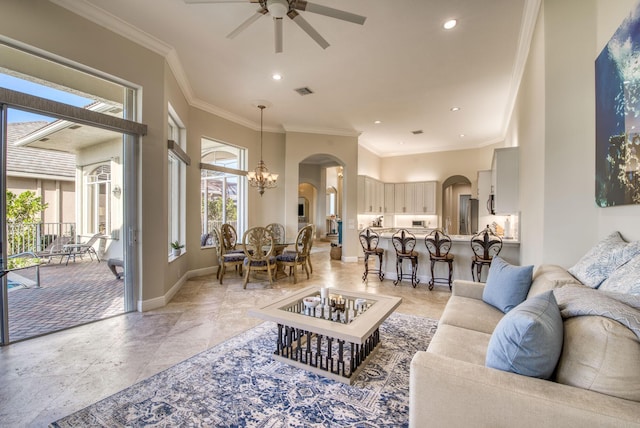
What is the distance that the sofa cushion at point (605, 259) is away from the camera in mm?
1833

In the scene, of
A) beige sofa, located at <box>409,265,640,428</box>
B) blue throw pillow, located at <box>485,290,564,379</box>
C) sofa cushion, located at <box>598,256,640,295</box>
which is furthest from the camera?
sofa cushion, located at <box>598,256,640,295</box>

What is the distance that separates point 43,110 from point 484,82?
240 inches

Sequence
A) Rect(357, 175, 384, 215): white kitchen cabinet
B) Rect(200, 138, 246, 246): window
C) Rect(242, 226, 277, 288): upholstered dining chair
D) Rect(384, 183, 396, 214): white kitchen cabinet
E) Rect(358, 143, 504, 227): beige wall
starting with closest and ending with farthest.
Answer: Rect(242, 226, 277, 288): upholstered dining chair, Rect(200, 138, 246, 246): window, Rect(357, 175, 384, 215): white kitchen cabinet, Rect(358, 143, 504, 227): beige wall, Rect(384, 183, 396, 214): white kitchen cabinet

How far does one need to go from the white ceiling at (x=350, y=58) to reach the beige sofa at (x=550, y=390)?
10.9 ft

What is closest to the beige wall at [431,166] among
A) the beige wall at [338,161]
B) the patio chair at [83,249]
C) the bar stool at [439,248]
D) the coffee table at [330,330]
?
the beige wall at [338,161]

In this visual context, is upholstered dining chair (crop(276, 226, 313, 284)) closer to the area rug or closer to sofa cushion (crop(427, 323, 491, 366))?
the area rug

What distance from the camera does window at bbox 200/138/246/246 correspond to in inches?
246

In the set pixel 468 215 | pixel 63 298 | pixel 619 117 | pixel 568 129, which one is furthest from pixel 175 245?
pixel 468 215

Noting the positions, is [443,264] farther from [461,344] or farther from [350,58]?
[350,58]

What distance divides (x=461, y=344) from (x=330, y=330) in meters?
0.89

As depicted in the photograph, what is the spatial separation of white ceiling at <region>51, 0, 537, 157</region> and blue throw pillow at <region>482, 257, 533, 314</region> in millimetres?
2792

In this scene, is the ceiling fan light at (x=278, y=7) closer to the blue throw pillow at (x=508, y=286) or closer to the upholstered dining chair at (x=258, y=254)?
the blue throw pillow at (x=508, y=286)

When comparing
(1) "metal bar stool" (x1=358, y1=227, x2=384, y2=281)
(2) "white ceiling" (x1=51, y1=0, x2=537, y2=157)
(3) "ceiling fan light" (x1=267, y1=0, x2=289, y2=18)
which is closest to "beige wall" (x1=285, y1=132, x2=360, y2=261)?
(2) "white ceiling" (x1=51, y1=0, x2=537, y2=157)

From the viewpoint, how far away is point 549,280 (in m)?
2.12
